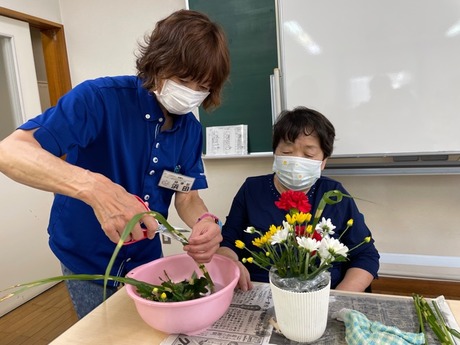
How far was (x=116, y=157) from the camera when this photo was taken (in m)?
0.93

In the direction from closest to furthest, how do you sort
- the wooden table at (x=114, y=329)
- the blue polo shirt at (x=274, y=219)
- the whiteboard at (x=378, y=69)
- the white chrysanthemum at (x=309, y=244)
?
the white chrysanthemum at (x=309, y=244) < the wooden table at (x=114, y=329) < the blue polo shirt at (x=274, y=219) < the whiteboard at (x=378, y=69)

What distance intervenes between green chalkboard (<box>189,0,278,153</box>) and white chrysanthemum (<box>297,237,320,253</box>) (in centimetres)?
146

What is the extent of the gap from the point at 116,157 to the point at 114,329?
439 millimetres

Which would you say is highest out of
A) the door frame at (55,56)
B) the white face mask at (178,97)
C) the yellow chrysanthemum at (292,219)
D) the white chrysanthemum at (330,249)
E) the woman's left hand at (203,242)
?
the door frame at (55,56)

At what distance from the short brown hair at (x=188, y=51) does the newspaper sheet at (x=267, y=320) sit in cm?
58

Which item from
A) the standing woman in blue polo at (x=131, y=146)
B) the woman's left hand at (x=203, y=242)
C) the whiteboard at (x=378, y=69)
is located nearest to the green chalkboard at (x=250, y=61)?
the whiteboard at (x=378, y=69)

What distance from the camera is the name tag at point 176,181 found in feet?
3.31

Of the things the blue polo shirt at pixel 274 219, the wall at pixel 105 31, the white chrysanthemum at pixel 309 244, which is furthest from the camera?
the wall at pixel 105 31

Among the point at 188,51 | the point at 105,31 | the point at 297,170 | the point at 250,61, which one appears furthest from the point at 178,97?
the point at 105,31

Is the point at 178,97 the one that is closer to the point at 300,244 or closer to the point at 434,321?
the point at 300,244

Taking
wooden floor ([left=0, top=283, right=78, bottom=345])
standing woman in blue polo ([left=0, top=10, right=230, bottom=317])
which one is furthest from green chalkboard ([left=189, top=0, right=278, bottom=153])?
wooden floor ([left=0, top=283, right=78, bottom=345])

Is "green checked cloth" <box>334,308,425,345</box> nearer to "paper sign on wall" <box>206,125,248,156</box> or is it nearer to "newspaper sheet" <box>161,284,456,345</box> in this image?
"newspaper sheet" <box>161,284,456,345</box>

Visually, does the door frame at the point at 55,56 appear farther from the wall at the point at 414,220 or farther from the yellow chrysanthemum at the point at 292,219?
the yellow chrysanthemum at the point at 292,219

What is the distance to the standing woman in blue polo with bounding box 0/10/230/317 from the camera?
25.8 inches
